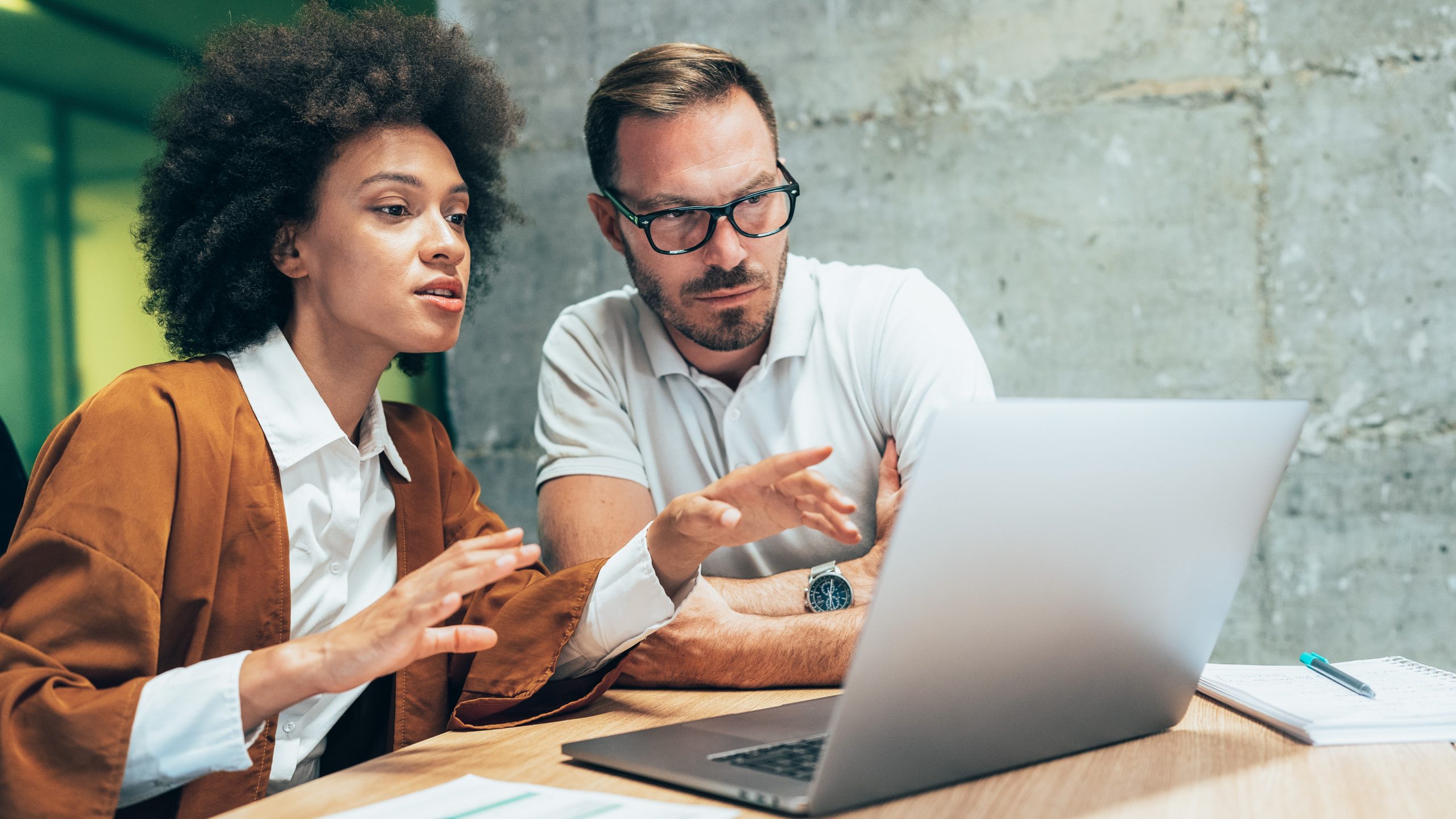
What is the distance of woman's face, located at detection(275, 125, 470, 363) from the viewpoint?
1433 millimetres

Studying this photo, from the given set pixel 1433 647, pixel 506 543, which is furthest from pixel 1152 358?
pixel 506 543

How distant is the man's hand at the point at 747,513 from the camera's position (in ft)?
3.55

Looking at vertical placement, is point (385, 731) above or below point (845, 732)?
below

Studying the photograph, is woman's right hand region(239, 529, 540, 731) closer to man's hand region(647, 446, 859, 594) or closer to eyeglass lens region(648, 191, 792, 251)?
man's hand region(647, 446, 859, 594)

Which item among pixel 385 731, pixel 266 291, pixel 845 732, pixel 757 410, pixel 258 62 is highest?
pixel 258 62

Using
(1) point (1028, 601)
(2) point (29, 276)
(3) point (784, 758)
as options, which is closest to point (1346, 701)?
(1) point (1028, 601)

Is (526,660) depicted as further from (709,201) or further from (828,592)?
(709,201)

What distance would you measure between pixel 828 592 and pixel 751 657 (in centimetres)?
26

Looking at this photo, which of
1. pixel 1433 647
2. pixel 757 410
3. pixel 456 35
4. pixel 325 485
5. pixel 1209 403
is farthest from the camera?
pixel 1433 647

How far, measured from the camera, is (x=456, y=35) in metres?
1.74

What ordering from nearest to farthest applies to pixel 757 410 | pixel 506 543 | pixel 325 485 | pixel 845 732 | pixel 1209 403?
pixel 845 732
pixel 1209 403
pixel 506 543
pixel 325 485
pixel 757 410

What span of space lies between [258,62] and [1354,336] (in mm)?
2410

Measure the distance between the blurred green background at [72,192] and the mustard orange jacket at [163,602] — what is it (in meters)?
0.64

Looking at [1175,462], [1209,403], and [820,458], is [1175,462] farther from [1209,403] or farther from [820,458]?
[820,458]
